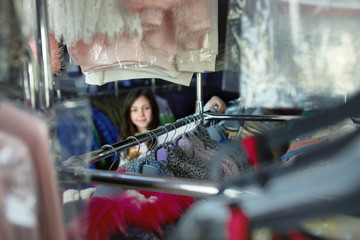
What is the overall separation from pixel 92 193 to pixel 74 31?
0.35 m

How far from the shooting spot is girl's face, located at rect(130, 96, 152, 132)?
67.3 inches

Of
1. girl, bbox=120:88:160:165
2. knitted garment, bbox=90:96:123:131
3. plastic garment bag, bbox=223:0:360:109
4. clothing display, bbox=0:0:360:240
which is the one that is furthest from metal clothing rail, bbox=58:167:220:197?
knitted garment, bbox=90:96:123:131

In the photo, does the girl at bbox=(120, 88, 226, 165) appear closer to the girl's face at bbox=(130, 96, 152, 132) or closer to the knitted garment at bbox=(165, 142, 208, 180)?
the girl's face at bbox=(130, 96, 152, 132)

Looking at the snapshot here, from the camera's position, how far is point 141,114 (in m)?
1.71

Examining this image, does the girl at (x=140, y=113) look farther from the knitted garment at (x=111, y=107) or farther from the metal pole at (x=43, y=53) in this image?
the metal pole at (x=43, y=53)

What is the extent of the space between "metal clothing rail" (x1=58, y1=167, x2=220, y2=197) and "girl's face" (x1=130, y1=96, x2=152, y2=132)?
4.05 feet

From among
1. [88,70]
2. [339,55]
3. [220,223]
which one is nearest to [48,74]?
[220,223]

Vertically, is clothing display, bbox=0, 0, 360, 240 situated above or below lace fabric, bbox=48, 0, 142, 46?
below

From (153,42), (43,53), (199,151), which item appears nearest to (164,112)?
(199,151)

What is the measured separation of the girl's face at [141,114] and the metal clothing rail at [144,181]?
1.23 metres

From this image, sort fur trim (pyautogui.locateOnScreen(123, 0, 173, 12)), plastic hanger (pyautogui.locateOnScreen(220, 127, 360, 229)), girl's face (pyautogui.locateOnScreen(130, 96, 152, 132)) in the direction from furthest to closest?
1. girl's face (pyautogui.locateOnScreen(130, 96, 152, 132))
2. fur trim (pyautogui.locateOnScreen(123, 0, 173, 12))
3. plastic hanger (pyautogui.locateOnScreen(220, 127, 360, 229))

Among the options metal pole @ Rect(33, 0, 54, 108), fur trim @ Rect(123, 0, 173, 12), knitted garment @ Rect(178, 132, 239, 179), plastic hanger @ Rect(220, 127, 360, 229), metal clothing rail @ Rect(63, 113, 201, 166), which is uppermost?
fur trim @ Rect(123, 0, 173, 12)

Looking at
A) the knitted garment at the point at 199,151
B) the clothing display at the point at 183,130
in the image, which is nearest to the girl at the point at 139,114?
the clothing display at the point at 183,130

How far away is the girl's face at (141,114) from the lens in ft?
5.61
